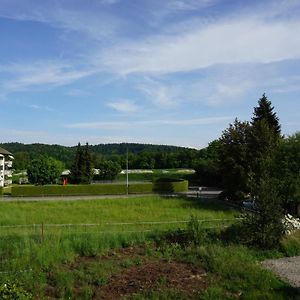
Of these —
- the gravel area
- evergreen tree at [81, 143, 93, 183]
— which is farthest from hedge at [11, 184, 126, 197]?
the gravel area

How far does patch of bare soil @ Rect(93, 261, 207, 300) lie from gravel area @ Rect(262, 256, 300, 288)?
250cm

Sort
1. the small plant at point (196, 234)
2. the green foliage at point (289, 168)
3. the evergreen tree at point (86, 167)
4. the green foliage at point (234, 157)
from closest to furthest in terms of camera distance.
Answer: the small plant at point (196, 234)
the green foliage at point (289, 168)
the green foliage at point (234, 157)
the evergreen tree at point (86, 167)

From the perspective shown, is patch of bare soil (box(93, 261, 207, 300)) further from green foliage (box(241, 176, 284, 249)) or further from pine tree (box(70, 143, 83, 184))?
pine tree (box(70, 143, 83, 184))

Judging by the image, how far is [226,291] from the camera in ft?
44.6

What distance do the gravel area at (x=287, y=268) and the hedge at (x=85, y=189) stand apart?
39.5 meters

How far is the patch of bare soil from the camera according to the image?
13328mm

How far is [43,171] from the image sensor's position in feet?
235

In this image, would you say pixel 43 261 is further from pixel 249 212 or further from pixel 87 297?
pixel 249 212

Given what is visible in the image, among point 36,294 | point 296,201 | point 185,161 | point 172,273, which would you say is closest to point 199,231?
point 172,273

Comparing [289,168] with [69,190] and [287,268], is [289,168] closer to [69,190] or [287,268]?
[287,268]

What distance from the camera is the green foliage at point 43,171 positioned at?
235ft

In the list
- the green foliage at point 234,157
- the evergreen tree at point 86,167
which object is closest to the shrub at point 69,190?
the green foliage at point 234,157

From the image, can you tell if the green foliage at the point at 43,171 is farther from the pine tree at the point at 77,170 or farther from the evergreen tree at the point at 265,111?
the evergreen tree at the point at 265,111

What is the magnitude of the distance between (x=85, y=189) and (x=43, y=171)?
60.3 feet
